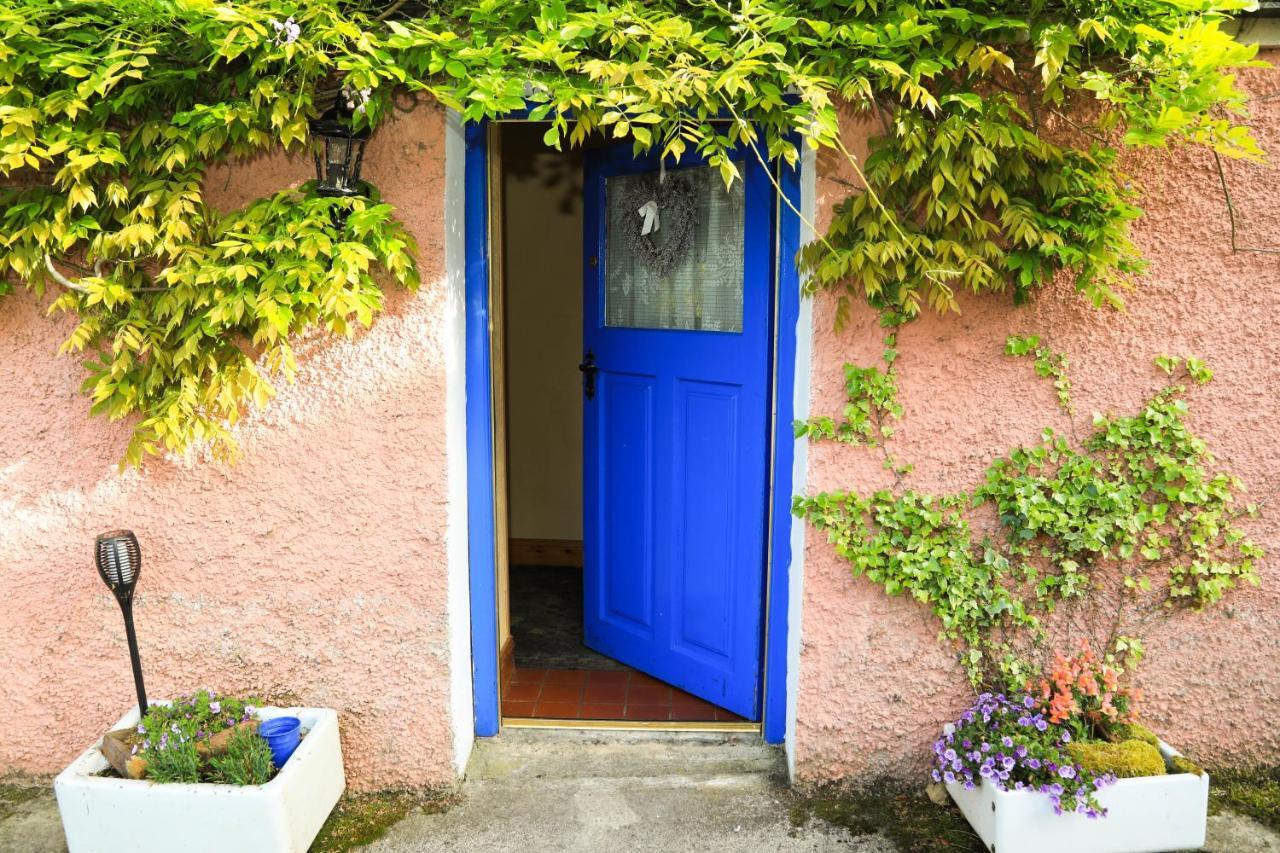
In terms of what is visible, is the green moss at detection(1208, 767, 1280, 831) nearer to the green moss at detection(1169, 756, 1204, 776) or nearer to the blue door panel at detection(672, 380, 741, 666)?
the green moss at detection(1169, 756, 1204, 776)

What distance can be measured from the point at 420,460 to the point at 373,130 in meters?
1.08

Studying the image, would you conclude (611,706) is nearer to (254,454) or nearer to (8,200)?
(254,454)

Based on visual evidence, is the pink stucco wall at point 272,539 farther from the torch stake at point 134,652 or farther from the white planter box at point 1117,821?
the white planter box at point 1117,821

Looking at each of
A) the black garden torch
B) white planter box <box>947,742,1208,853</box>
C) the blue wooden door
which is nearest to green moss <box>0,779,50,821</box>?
the black garden torch

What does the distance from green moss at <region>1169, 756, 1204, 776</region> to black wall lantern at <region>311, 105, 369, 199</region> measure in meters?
3.14

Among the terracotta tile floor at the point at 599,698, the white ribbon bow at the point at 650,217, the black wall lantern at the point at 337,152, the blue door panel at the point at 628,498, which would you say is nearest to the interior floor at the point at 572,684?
the terracotta tile floor at the point at 599,698

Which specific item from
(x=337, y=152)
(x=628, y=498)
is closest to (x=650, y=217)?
(x=628, y=498)

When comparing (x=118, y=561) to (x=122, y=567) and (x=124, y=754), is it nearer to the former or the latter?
(x=122, y=567)

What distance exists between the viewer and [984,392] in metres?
3.23

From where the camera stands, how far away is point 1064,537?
10.5 ft

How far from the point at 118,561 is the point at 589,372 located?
194 cm

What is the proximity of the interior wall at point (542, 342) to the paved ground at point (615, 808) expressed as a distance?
2.17m

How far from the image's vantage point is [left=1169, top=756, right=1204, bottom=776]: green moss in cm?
304

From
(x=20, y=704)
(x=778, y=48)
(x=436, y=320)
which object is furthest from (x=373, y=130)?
(x=20, y=704)
